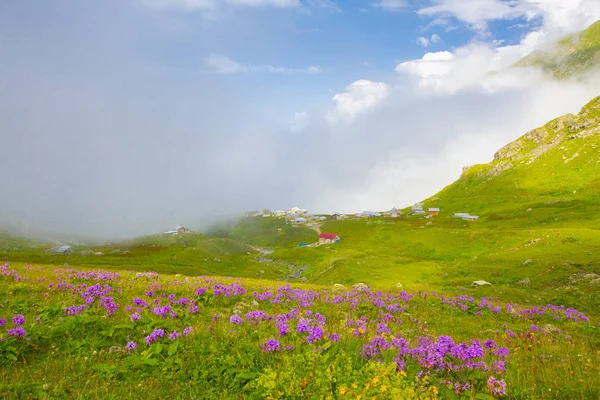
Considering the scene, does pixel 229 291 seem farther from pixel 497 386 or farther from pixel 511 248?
pixel 511 248

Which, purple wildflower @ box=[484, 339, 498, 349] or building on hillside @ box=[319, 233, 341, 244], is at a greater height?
purple wildflower @ box=[484, 339, 498, 349]

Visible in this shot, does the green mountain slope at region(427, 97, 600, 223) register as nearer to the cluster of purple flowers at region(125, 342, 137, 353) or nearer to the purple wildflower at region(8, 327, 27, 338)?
the cluster of purple flowers at region(125, 342, 137, 353)

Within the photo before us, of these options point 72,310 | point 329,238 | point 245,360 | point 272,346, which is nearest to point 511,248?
point 272,346

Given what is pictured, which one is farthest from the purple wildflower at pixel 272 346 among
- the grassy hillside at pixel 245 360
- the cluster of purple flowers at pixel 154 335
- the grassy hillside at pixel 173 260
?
the grassy hillside at pixel 173 260

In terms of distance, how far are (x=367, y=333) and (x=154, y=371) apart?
4.81 m

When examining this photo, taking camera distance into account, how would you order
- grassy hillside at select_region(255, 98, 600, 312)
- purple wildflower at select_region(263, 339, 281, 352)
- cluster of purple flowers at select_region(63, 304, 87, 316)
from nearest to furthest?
purple wildflower at select_region(263, 339, 281, 352) → cluster of purple flowers at select_region(63, 304, 87, 316) → grassy hillside at select_region(255, 98, 600, 312)

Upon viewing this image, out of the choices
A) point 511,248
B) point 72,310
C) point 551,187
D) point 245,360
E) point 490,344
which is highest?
point 551,187

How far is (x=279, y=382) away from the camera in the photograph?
4980 millimetres

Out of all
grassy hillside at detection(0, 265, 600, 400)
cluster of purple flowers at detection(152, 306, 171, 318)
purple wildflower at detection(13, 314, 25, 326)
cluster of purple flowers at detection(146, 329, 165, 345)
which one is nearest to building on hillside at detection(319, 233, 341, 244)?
grassy hillside at detection(0, 265, 600, 400)

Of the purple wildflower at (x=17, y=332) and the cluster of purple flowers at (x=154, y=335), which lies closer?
the purple wildflower at (x=17, y=332)

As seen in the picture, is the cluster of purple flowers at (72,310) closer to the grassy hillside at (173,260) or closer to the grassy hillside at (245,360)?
the grassy hillside at (245,360)

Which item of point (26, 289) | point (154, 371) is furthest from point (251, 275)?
point (154, 371)

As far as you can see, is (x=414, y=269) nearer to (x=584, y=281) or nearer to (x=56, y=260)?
(x=584, y=281)

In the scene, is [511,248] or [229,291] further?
[511,248]
